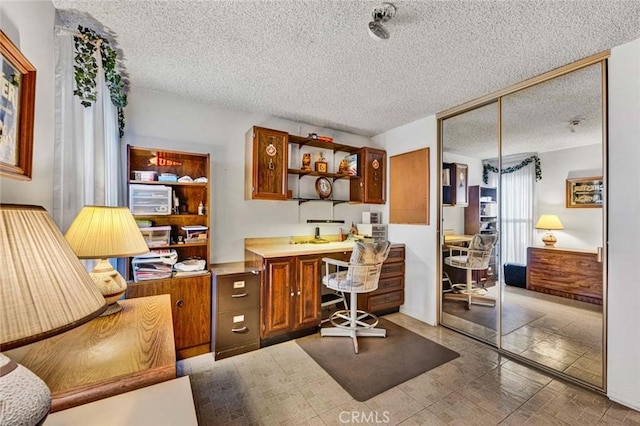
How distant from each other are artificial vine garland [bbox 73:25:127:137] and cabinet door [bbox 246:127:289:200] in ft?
4.08

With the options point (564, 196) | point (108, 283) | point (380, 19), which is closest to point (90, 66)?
point (108, 283)

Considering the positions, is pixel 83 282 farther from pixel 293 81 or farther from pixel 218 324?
pixel 293 81

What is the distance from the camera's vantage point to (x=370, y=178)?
3.77 metres

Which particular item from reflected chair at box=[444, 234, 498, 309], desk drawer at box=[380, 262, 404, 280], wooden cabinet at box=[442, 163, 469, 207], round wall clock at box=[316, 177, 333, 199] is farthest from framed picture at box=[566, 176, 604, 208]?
round wall clock at box=[316, 177, 333, 199]

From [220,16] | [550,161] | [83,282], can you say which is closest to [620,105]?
[550,161]

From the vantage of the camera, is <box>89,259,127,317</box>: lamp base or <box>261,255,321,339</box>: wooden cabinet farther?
<box>261,255,321,339</box>: wooden cabinet

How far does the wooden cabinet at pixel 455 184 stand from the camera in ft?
10.3

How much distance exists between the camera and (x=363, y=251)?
2.63 meters

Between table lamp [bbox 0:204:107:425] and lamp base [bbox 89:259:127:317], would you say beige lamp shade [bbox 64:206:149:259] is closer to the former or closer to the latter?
lamp base [bbox 89:259:127:317]

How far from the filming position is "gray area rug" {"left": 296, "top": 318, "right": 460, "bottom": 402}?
2.13 metres

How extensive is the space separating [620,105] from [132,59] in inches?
148

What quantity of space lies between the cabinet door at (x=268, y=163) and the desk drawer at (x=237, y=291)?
0.91 metres

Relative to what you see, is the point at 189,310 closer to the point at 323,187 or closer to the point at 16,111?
the point at 16,111

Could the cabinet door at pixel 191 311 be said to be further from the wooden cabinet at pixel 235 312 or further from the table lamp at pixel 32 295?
the table lamp at pixel 32 295
